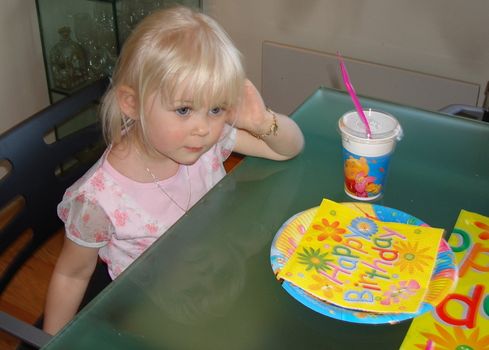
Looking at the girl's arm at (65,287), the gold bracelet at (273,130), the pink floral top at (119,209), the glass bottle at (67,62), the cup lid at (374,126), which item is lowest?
the glass bottle at (67,62)

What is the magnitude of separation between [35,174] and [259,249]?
0.43 m

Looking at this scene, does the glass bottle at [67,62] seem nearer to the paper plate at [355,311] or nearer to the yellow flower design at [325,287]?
the paper plate at [355,311]

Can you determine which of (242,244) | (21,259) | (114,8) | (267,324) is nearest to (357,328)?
(267,324)

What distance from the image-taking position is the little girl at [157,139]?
3.04 ft

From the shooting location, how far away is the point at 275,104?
2348 millimetres

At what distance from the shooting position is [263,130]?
111 cm

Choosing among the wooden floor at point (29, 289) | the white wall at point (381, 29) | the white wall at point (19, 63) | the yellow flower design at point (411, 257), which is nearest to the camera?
the yellow flower design at point (411, 257)

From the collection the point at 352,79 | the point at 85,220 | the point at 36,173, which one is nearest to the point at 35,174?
the point at 36,173

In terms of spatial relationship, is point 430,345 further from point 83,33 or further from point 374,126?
point 83,33

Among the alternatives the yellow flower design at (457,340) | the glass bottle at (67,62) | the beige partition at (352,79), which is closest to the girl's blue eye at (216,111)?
the yellow flower design at (457,340)

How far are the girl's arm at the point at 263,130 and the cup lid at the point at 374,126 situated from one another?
134 millimetres

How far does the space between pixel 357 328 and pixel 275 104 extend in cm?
166

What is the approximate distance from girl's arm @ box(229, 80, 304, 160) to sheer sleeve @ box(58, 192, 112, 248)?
11.5 inches

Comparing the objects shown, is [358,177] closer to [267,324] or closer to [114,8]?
[267,324]
